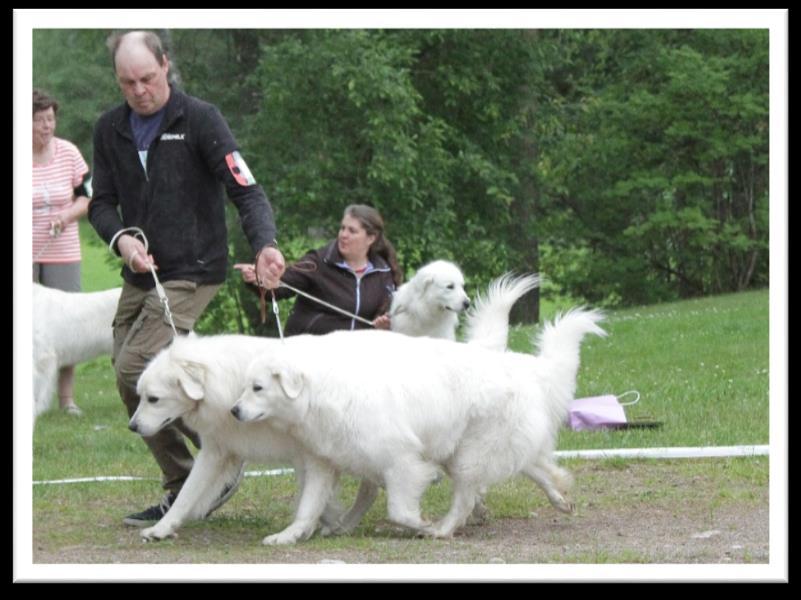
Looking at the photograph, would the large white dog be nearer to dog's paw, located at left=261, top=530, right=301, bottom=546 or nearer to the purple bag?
dog's paw, located at left=261, top=530, right=301, bottom=546

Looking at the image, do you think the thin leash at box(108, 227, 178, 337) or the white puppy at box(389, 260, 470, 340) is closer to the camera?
the thin leash at box(108, 227, 178, 337)

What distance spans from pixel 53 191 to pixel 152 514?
14.4 ft

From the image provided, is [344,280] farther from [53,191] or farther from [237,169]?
[53,191]

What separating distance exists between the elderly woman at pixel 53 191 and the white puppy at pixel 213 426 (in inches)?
176

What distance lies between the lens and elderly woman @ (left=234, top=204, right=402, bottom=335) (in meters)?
8.55

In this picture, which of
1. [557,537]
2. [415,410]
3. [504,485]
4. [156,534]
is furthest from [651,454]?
[156,534]

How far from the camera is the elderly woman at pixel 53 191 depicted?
1051cm

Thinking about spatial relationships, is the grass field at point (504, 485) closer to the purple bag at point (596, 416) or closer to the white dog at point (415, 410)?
the purple bag at point (596, 416)

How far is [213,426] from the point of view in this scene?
21.2 feet

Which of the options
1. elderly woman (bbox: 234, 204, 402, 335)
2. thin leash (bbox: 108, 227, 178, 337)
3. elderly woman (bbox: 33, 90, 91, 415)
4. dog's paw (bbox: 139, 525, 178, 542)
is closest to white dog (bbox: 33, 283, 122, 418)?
elderly woman (bbox: 33, 90, 91, 415)

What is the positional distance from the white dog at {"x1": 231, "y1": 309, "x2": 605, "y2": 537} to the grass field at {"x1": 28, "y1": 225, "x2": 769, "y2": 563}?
13.6 inches

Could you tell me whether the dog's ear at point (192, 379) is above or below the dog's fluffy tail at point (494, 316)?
below

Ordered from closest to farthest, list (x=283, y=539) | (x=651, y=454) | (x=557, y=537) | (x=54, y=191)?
1. (x=283, y=539)
2. (x=557, y=537)
3. (x=651, y=454)
4. (x=54, y=191)

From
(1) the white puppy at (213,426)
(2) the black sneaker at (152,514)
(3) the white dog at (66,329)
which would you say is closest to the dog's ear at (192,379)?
(1) the white puppy at (213,426)
